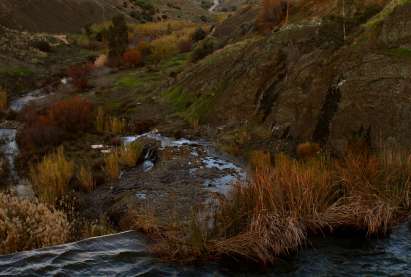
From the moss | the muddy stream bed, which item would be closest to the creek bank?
the muddy stream bed

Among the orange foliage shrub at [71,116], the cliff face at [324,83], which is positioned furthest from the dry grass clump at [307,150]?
the orange foliage shrub at [71,116]

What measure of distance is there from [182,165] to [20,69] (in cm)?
2482

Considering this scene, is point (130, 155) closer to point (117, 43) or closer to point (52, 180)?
point (52, 180)

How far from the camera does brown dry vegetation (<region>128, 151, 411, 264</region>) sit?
9.59m

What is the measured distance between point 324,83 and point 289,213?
9.62m

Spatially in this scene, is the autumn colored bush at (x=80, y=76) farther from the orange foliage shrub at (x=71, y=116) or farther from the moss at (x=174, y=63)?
the orange foliage shrub at (x=71, y=116)

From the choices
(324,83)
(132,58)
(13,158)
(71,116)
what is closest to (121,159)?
(13,158)

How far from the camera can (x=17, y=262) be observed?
9.39 meters

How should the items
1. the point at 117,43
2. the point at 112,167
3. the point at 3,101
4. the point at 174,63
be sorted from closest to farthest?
the point at 112,167 < the point at 3,101 < the point at 174,63 < the point at 117,43

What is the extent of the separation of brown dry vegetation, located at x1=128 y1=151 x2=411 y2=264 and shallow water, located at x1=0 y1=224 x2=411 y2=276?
29cm

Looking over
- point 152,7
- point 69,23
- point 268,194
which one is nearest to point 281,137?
point 268,194

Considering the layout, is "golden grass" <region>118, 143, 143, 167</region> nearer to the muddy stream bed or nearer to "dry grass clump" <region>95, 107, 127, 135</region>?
the muddy stream bed

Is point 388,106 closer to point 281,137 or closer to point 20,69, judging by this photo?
point 281,137

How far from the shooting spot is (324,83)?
18.8 metres
